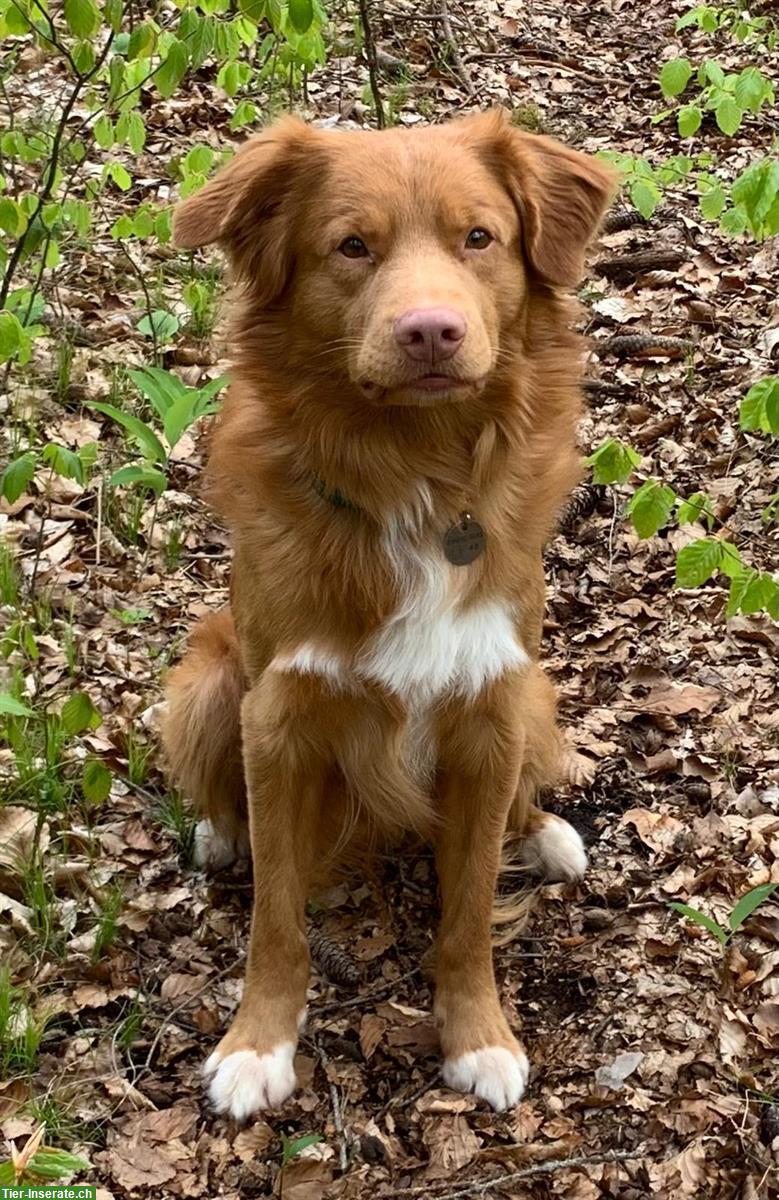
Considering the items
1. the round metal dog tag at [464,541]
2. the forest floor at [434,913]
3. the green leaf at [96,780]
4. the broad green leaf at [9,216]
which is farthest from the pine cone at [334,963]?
the broad green leaf at [9,216]

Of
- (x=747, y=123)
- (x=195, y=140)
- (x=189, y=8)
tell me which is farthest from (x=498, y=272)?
(x=747, y=123)

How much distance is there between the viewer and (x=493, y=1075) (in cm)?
274

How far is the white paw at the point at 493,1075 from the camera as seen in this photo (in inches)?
107

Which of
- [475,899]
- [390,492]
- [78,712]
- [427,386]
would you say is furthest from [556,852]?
[427,386]

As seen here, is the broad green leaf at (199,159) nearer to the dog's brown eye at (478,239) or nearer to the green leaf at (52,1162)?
the dog's brown eye at (478,239)

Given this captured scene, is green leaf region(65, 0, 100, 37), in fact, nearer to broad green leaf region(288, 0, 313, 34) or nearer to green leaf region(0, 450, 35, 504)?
broad green leaf region(288, 0, 313, 34)

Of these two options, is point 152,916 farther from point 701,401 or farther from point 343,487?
point 701,401

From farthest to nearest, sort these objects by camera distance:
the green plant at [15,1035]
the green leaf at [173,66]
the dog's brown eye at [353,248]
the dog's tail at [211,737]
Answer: the dog's tail at [211,737]
the green leaf at [173,66]
the green plant at [15,1035]
the dog's brown eye at [353,248]

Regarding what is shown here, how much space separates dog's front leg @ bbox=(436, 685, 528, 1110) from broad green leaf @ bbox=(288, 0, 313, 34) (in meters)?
1.61

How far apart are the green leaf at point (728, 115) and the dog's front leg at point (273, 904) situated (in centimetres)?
193

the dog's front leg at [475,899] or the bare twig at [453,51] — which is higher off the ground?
the bare twig at [453,51]

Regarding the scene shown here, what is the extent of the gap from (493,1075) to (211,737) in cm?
109

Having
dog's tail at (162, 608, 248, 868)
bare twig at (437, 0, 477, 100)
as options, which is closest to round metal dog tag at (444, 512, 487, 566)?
dog's tail at (162, 608, 248, 868)

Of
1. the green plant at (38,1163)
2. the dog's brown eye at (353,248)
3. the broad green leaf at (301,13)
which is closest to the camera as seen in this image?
the green plant at (38,1163)
